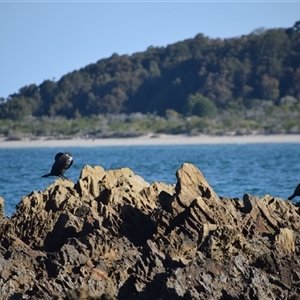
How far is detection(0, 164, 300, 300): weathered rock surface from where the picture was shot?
11000 millimetres

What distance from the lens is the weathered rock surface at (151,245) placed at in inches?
433

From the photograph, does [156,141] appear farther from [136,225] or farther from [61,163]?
[136,225]

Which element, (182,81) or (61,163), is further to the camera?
(182,81)

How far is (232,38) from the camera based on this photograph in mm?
99438

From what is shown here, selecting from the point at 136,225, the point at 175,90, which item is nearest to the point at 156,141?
the point at 175,90

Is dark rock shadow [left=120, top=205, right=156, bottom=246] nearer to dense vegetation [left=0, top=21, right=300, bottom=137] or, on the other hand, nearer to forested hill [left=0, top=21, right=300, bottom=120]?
dense vegetation [left=0, top=21, right=300, bottom=137]

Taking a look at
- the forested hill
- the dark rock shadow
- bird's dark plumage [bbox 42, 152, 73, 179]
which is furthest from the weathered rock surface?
the forested hill

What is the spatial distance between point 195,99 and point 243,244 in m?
72.2

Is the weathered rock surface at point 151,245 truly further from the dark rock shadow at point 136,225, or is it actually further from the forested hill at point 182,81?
the forested hill at point 182,81

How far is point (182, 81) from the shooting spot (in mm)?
94375

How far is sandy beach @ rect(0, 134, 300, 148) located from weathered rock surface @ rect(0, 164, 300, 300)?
5121 cm

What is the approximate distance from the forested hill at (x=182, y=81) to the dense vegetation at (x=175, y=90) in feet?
0.27

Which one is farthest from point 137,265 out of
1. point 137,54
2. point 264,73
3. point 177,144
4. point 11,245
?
point 137,54

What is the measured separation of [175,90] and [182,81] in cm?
170
